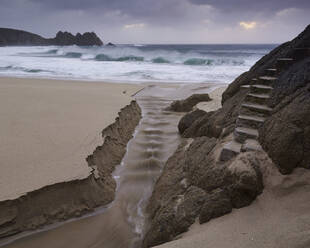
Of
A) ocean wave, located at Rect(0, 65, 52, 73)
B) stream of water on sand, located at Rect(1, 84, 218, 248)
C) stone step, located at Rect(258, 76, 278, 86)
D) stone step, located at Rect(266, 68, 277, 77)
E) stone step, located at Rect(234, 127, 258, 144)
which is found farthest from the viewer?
ocean wave, located at Rect(0, 65, 52, 73)

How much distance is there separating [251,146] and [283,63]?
178 centimetres

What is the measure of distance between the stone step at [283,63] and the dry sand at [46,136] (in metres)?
3.17

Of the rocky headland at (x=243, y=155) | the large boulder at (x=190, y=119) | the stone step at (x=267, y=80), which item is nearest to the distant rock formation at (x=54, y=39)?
the large boulder at (x=190, y=119)

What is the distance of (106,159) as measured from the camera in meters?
4.62

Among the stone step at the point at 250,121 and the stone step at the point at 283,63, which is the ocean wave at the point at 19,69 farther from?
the stone step at the point at 250,121

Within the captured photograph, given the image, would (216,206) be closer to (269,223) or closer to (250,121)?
(269,223)

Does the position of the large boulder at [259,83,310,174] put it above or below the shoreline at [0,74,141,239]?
above

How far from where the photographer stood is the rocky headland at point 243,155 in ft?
8.56

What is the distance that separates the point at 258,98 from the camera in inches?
148

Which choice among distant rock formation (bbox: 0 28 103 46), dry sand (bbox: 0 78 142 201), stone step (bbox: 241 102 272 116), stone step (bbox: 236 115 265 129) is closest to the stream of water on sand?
dry sand (bbox: 0 78 142 201)

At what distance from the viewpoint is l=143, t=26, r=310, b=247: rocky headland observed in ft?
8.56

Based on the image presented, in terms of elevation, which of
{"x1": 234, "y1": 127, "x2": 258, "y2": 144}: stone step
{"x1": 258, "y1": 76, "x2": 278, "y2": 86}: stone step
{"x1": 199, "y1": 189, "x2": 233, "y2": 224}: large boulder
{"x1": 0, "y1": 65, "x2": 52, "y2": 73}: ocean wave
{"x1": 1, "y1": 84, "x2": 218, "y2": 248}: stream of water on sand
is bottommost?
{"x1": 1, "y1": 84, "x2": 218, "y2": 248}: stream of water on sand

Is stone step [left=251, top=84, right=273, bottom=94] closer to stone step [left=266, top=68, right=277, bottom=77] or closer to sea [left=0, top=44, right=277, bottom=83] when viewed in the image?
stone step [left=266, top=68, right=277, bottom=77]

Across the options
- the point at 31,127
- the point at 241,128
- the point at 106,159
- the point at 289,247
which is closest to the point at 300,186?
the point at 289,247
